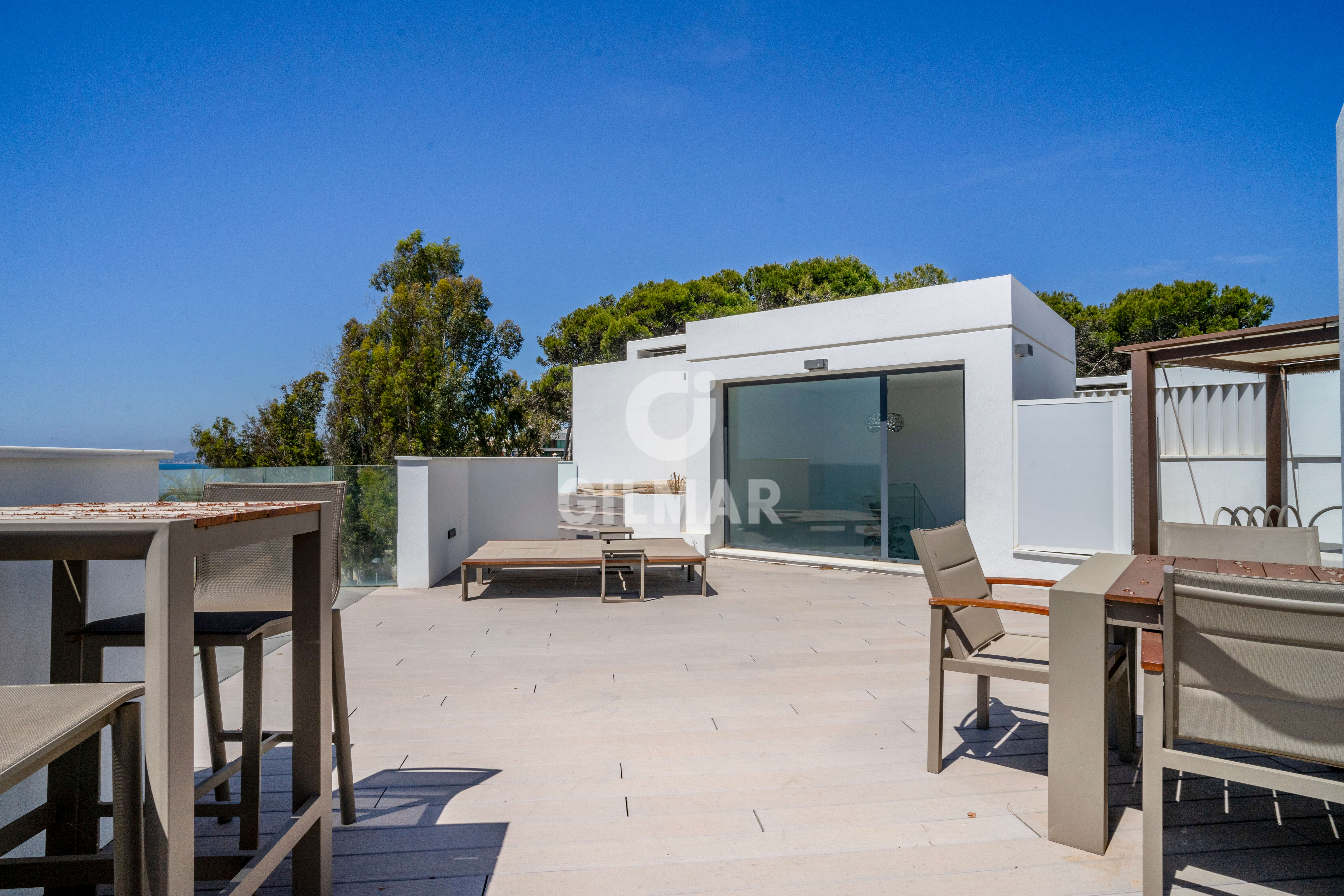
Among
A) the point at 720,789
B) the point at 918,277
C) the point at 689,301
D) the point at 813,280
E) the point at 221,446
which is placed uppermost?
the point at 918,277

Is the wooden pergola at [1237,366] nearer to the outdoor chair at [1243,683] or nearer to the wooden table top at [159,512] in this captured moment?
the outdoor chair at [1243,683]

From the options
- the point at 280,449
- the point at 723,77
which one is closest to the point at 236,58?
the point at 280,449

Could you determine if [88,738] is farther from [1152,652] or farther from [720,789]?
[1152,652]

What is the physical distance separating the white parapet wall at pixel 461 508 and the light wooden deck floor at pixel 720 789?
2.44 metres

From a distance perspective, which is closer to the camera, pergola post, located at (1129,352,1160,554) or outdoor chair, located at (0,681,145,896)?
outdoor chair, located at (0,681,145,896)

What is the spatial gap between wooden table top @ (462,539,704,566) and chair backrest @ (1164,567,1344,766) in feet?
16.7

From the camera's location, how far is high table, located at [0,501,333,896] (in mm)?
1158

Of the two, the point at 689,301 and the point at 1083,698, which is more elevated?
the point at 689,301

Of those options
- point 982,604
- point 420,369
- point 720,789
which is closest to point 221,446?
point 420,369

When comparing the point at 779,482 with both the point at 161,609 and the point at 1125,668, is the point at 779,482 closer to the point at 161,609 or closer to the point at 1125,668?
the point at 1125,668

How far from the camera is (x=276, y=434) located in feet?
44.4

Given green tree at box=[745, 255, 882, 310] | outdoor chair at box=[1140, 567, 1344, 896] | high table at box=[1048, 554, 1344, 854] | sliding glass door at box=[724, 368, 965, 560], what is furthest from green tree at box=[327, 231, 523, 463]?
green tree at box=[745, 255, 882, 310]

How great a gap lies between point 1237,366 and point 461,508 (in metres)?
7.61

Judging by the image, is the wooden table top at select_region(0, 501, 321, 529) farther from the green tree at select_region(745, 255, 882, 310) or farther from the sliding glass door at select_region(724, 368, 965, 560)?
the green tree at select_region(745, 255, 882, 310)
